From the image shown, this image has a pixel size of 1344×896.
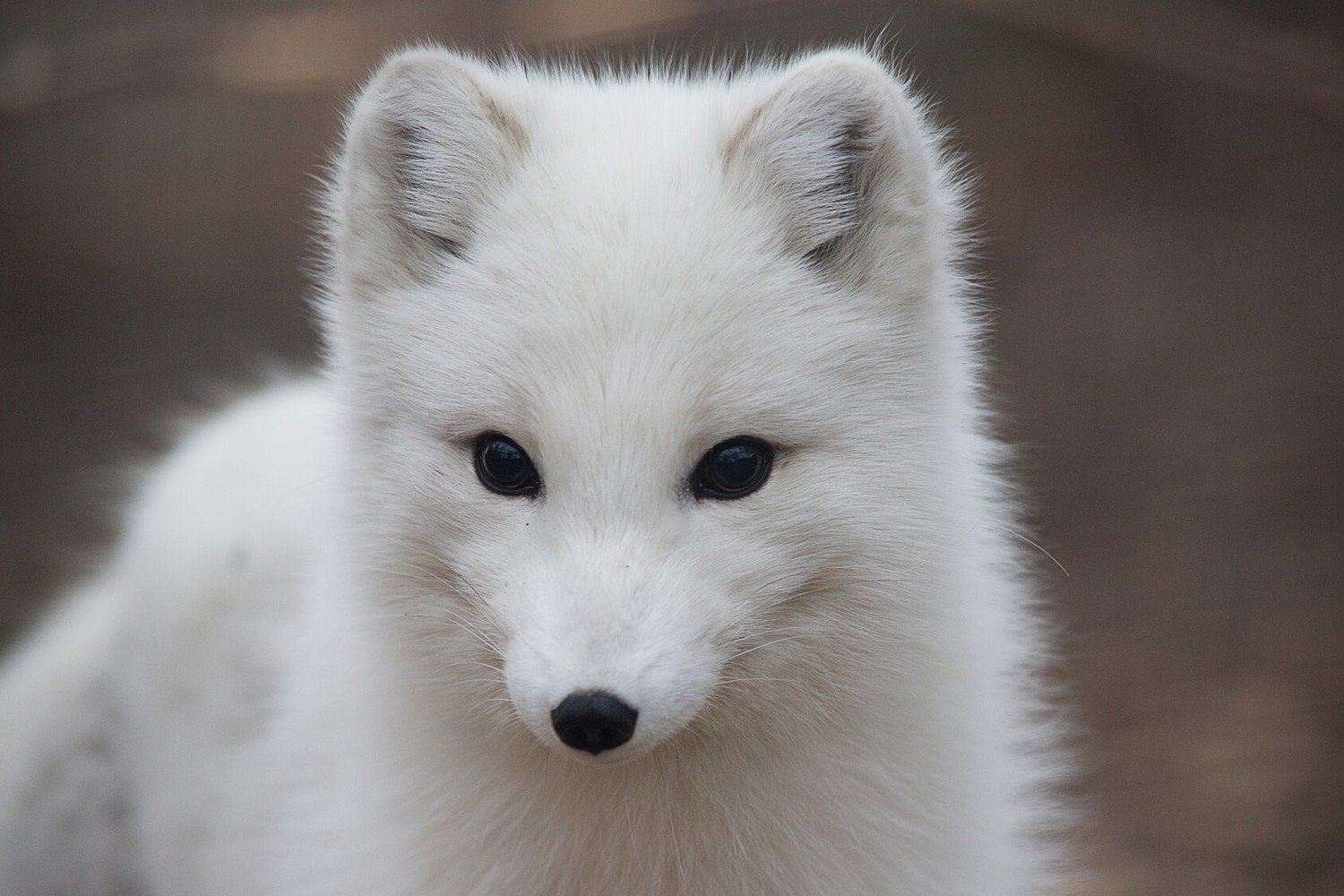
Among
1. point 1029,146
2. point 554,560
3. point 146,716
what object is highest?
point 1029,146

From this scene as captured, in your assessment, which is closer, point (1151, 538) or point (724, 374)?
point (724, 374)

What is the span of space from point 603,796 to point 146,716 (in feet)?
3.94

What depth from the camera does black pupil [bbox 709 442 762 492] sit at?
1484 mm

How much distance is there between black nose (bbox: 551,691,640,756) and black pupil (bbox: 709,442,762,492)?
32cm

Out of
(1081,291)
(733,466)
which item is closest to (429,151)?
(733,466)

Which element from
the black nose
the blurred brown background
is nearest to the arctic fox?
the black nose

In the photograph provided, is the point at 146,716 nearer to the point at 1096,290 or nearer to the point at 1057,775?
the point at 1057,775

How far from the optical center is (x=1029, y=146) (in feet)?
17.8

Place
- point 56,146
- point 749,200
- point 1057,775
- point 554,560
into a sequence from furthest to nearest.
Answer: point 56,146
point 1057,775
point 749,200
point 554,560

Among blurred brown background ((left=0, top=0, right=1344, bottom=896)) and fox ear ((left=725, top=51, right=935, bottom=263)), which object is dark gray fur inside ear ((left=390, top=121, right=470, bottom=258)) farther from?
blurred brown background ((left=0, top=0, right=1344, bottom=896))

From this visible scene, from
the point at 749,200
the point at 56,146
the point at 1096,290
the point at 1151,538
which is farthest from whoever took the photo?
the point at 56,146

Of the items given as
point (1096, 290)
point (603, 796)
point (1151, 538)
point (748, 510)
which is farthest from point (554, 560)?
point (1096, 290)

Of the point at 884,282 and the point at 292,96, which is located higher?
the point at 292,96

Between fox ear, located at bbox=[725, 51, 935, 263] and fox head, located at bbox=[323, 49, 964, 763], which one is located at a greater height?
fox ear, located at bbox=[725, 51, 935, 263]
